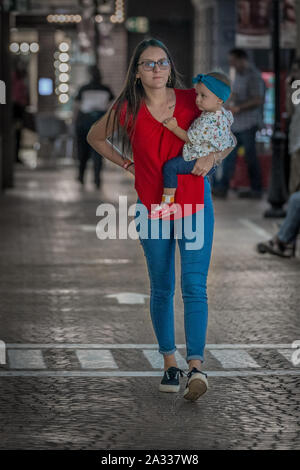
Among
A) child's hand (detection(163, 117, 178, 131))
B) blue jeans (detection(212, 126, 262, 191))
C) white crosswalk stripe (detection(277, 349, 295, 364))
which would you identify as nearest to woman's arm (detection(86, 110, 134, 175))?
child's hand (detection(163, 117, 178, 131))

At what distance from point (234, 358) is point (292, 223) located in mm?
5097

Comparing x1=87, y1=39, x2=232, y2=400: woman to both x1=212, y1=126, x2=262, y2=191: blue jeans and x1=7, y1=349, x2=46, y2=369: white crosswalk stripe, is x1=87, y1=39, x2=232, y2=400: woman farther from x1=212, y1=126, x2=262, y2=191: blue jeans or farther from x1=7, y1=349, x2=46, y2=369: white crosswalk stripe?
x1=212, y1=126, x2=262, y2=191: blue jeans

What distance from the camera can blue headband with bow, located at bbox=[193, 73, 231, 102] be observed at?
7000mm

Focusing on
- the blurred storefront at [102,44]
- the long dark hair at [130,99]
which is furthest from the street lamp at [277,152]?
the long dark hair at [130,99]

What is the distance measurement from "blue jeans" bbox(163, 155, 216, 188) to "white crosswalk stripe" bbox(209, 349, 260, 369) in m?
1.40

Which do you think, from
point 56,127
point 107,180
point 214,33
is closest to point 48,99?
point 56,127

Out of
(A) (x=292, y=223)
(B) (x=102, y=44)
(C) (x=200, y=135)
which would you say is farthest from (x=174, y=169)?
(B) (x=102, y=44)

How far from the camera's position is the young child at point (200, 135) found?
275 inches

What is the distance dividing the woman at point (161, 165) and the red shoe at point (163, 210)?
55 mm

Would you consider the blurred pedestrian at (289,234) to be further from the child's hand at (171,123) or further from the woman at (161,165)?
the child's hand at (171,123)

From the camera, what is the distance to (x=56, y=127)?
1478 inches

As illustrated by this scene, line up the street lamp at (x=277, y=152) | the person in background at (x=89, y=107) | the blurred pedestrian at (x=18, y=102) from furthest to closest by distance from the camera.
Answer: the blurred pedestrian at (x=18, y=102), the person in background at (x=89, y=107), the street lamp at (x=277, y=152)

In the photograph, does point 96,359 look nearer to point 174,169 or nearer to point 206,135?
point 174,169

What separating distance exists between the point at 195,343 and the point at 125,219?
10472 millimetres
